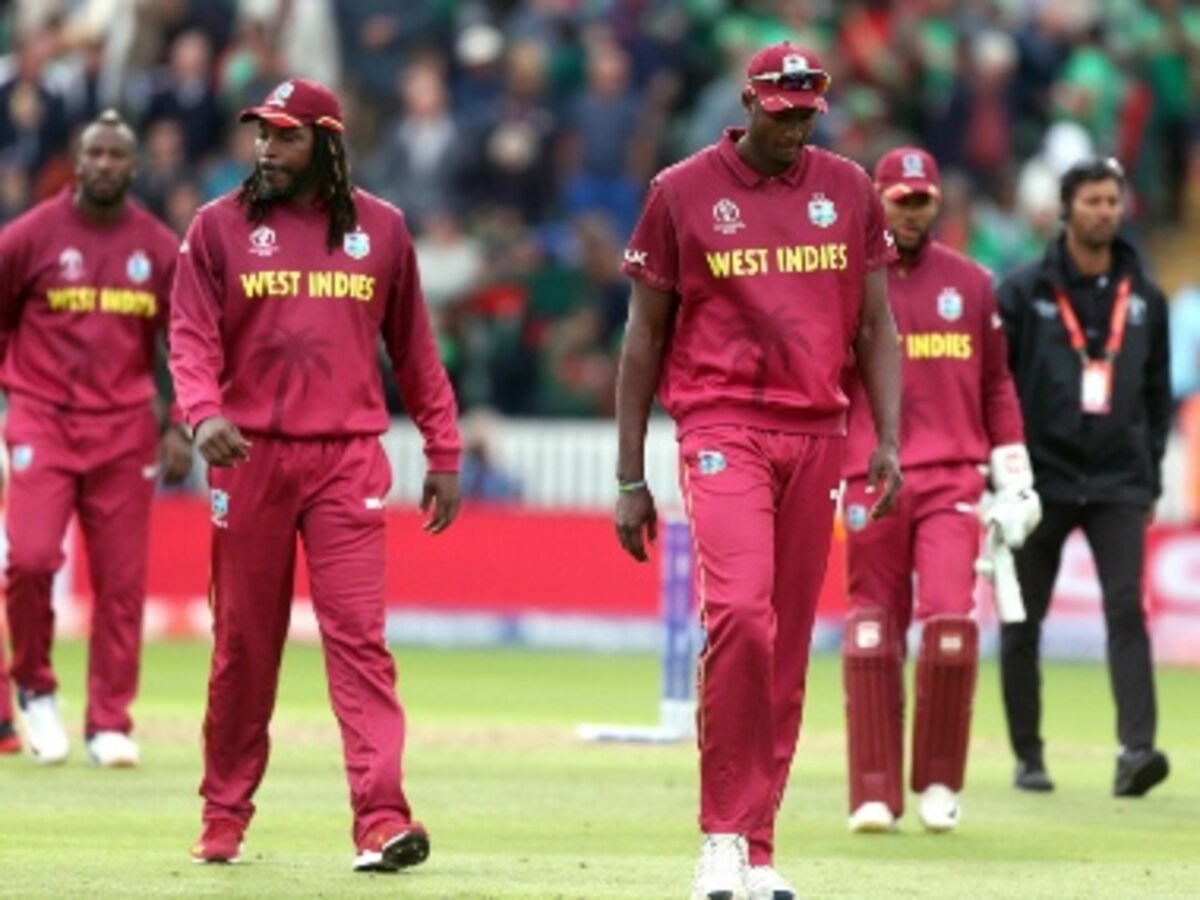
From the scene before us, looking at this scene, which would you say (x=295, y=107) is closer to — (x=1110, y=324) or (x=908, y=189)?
(x=908, y=189)

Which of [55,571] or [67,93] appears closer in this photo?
[55,571]

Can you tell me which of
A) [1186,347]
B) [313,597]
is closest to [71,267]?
[313,597]

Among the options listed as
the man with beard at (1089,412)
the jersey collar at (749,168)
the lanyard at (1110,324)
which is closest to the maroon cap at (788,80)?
the jersey collar at (749,168)

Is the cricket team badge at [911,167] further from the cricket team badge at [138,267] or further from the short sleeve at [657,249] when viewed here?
the cricket team badge at [138,267]

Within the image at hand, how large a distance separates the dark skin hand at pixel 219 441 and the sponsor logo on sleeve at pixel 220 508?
35 centimetres

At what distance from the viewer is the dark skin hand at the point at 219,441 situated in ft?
40.3

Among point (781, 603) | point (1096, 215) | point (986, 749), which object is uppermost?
point (1096, 215)

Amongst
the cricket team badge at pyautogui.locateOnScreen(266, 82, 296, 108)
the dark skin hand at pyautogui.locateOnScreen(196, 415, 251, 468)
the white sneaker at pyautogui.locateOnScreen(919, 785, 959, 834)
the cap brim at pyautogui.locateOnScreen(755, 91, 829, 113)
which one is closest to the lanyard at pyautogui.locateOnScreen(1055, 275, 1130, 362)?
the white sneaker at pyautogui.locateOnScreen(919, 785, 959, 834)

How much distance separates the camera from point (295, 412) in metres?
12.7

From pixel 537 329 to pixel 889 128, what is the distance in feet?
12.1

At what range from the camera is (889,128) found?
29.8 metres

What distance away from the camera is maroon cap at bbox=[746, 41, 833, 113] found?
11.8 metres

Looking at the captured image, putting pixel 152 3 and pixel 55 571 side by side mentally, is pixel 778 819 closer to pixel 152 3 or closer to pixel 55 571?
pixel 55 571

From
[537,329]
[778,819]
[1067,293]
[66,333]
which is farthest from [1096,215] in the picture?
[537,329]
